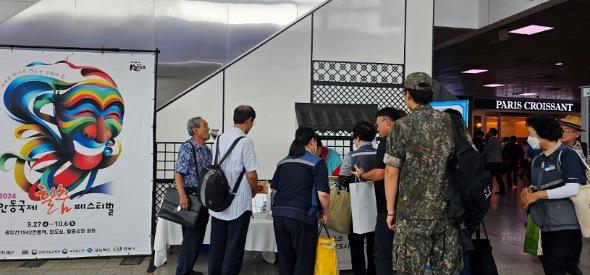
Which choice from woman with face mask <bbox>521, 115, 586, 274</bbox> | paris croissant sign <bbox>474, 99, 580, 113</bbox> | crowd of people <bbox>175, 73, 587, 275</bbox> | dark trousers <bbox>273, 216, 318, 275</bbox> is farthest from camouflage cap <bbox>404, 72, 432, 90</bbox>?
paris croissant sign <bbox>474, 99, 580, 113</bbox>

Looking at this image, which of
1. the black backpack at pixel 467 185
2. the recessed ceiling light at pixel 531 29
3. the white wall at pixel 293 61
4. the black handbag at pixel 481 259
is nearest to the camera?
the black backpack at pixel 467 185

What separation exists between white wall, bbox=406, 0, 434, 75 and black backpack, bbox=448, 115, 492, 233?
3374mm

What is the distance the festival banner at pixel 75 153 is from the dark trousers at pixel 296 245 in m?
1.85

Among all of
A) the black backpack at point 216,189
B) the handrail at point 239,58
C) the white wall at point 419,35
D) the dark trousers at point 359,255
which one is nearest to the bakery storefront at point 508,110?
the white wall at point 419,35

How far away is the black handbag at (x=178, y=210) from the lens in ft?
12.9

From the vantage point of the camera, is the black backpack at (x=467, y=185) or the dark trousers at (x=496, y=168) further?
the dark trousers at (x=496, y=168)

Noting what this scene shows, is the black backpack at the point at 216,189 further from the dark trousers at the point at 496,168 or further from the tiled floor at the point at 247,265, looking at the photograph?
the dark trousers at the point at 496,168

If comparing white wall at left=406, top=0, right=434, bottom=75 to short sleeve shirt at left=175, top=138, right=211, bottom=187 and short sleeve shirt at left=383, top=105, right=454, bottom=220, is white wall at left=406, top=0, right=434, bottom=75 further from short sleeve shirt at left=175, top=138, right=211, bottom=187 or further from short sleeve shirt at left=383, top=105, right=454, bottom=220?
short sleeve shirt at left=383, top=105, right=454, bottom=220

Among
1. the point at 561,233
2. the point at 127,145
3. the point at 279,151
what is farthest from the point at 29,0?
the point at 561,233

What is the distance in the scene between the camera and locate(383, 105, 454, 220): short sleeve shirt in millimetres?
2594

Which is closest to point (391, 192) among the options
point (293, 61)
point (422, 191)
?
point (422, 191)

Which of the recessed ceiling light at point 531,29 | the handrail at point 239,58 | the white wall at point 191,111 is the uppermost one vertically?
the recessed ceiling light at point 531,29

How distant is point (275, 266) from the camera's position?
4688 mm

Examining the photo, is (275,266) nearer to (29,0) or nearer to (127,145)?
(127,145)
